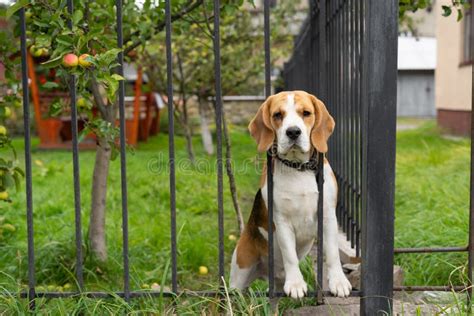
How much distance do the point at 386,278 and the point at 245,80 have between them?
8.87 meters

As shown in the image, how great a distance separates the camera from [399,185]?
6.79m

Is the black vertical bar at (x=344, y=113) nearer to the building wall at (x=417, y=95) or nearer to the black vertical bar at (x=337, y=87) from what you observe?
the black vertical bar at (x=337, y=87)

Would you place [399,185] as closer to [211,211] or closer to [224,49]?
[211,211]

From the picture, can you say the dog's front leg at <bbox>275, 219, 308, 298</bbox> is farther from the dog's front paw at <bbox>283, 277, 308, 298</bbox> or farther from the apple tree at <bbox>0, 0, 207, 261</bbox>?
the apple tree at <bbox>0, 0, 207, 261</bbox>

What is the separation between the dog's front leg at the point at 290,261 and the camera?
2703mm

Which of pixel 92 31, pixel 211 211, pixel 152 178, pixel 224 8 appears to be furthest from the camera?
pixel 152 178

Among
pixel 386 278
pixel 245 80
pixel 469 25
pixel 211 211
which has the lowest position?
pixel 211 211

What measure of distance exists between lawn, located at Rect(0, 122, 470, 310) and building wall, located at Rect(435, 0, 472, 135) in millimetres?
4447

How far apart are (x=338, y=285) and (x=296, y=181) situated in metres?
0.48

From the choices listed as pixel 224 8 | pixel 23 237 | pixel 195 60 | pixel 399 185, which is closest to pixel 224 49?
pixel 195 60

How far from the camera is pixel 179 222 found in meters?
5.64

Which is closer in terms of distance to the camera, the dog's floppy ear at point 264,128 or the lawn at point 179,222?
the dog's floppy ear at point 264,128

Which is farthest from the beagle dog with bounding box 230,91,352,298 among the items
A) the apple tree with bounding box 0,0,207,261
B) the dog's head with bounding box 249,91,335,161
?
the apple tree with bounding box 0,0,207,261

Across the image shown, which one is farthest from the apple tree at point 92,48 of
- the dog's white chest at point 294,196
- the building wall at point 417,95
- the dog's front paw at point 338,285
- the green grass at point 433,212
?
the building wall at point 417,95
